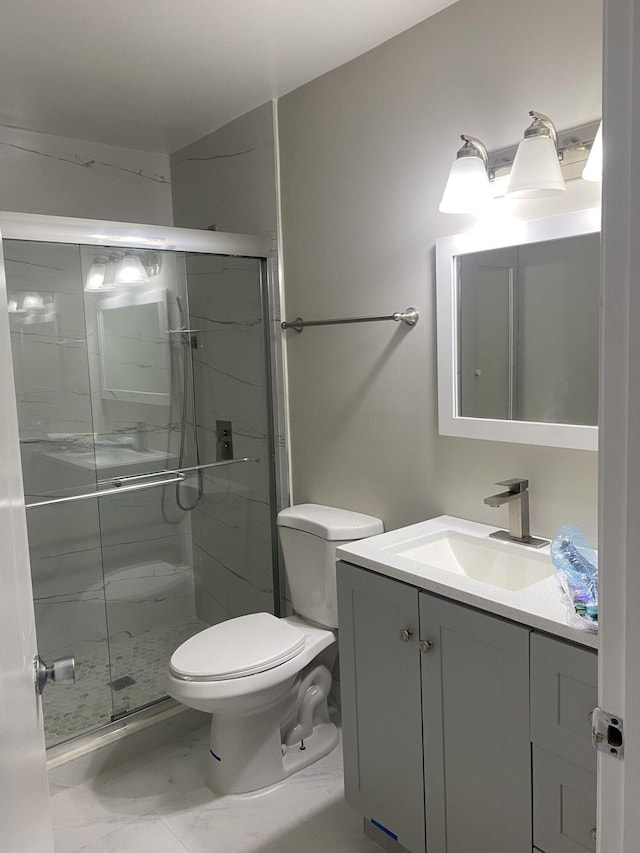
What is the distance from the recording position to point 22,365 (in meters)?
2.39

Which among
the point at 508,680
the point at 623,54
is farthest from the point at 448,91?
the point at 508,680

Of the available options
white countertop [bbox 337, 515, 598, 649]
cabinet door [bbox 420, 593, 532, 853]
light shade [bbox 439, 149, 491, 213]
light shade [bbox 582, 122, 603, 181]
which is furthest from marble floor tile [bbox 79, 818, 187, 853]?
light shade [bbox 582, 122, 603, 181]

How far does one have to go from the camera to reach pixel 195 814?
2.20m

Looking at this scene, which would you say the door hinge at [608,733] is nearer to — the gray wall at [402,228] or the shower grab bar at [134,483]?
the gray wall at [402,228]

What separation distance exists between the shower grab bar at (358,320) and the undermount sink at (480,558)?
70 cm

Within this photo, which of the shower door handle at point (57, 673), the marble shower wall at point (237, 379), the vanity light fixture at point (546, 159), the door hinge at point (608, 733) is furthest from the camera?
the marble shower wall at point (237, 379)

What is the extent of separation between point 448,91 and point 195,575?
205cm

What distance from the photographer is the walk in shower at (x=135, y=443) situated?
2.44m

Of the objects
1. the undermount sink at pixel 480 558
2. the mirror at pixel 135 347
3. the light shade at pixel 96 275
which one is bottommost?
the undermount sink at pixel 480 558

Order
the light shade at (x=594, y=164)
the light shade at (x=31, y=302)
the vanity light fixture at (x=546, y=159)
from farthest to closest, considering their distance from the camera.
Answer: the light shade at (x=31, y=302)
the vanity light fixture at (x=546, y=159)
the light shade at (x=594, y=164)

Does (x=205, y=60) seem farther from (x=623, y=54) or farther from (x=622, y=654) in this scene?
(x=622, y=654)

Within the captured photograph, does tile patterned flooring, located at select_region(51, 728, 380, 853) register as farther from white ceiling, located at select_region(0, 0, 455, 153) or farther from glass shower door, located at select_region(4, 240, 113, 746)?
white ceiling, located at select_region(0, 0, 455, 153)

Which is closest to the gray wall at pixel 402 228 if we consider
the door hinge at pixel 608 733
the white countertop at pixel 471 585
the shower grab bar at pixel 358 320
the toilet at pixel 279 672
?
the shower grab bar at pixel 358 320

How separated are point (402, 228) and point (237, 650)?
1481 millimetres
